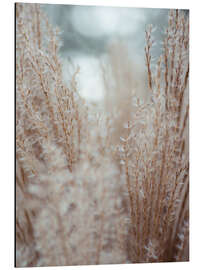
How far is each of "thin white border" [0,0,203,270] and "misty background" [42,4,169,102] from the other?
0.04 meters

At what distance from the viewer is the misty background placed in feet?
4.44

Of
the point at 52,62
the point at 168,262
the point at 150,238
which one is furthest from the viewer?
the point at 168,262

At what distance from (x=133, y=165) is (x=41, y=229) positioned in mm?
505

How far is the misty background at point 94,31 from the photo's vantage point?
1354mm

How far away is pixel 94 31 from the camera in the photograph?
4.71 feet

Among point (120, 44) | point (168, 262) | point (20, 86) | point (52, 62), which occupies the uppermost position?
point (120, 44)

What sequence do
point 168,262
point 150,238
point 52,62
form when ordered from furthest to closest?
point 168,262 → point 150,238 → point 52,62

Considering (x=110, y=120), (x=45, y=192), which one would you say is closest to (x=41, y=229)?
(x=45, y=192)
